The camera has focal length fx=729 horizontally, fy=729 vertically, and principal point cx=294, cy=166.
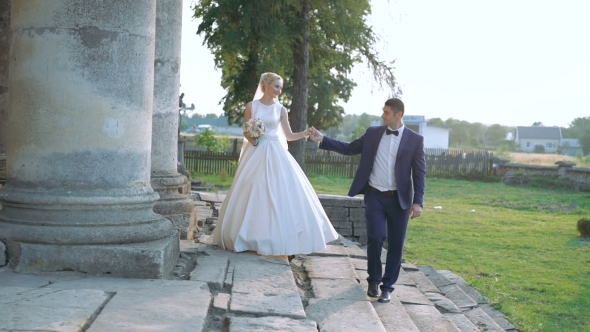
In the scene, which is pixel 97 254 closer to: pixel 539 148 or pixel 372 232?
pixel 372 232

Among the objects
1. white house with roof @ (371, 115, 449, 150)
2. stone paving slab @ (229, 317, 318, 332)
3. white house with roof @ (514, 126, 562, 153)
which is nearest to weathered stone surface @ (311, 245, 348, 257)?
stone paving slab @ (229, 317, 318, 332)

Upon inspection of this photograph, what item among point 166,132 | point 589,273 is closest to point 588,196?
point 589,273

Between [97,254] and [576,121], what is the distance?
93.5 m

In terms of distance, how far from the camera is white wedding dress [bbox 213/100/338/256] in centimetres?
644

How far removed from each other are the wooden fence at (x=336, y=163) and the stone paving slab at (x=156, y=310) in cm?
2075

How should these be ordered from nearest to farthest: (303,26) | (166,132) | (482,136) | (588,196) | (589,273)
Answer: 1. (166,132)
2. (589,273)
3. (303,26)
4. (588,196)
5. (482,136)

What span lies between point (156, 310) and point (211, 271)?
4.45ft

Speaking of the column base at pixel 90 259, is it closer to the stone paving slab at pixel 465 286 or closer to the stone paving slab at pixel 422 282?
the stone paving slab at pixel 422 282

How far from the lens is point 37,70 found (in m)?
5.01

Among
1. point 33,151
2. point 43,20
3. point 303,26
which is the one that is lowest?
point 33,151

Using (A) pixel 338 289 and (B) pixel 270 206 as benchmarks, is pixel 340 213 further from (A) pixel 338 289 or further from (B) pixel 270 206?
(A) pixel 338 289

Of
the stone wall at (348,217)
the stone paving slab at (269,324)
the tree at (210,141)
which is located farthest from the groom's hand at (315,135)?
the tree at (210,141)

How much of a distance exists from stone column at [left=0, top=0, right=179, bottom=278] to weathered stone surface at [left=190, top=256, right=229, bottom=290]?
0.95 ft

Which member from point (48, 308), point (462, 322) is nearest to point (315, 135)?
point (462, 322)
